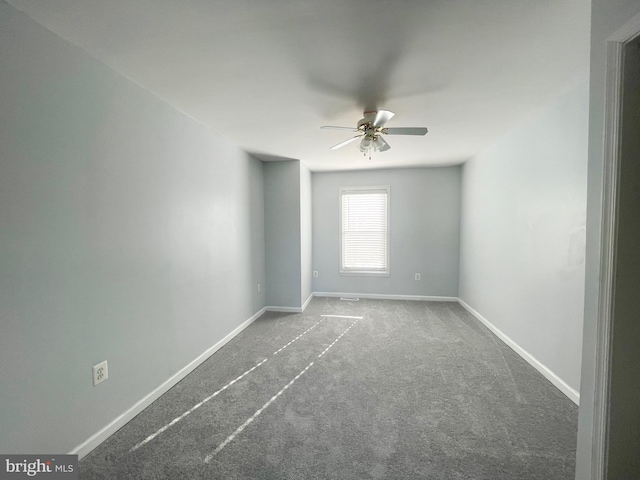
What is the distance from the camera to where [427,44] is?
148cm

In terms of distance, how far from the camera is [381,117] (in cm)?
219

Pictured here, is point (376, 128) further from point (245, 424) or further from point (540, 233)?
point (245, 424)

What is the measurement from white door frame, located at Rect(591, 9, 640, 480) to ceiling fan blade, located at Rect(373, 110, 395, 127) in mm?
1268

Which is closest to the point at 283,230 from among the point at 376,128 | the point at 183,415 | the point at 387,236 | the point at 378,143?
A: the point at 387,236

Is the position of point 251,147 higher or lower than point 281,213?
higher

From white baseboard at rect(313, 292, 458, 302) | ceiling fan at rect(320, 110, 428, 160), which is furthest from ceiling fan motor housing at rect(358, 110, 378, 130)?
white baseboard at rect(313, 292, 458, 302)

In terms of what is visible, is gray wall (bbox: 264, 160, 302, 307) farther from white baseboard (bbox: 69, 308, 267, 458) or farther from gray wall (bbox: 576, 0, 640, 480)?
gray wall (bbox: 576, 0, 640, 480)

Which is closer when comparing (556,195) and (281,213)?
(556,195)

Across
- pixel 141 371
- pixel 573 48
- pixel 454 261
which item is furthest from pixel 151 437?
pixel 454 261

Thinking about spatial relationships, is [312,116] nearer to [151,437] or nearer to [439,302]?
[151,437]

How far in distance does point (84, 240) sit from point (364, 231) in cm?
404

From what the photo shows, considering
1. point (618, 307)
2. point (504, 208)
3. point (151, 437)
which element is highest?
point (504, 208)

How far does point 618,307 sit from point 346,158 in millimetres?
3343

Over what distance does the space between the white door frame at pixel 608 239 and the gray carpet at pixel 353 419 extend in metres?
0.55
